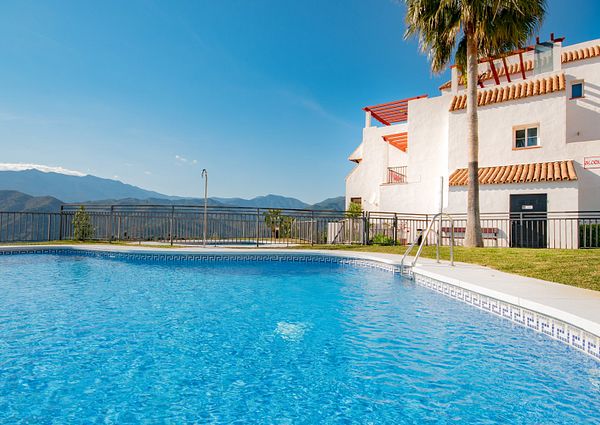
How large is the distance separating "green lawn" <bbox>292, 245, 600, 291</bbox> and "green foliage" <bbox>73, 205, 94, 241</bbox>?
13710mm

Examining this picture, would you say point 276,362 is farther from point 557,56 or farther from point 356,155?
point 356,155

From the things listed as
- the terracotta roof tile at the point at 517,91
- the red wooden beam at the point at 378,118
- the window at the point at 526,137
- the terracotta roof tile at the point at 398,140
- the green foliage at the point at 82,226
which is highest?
the red wooden beam at the point at 378,118

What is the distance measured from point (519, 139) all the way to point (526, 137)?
28cm

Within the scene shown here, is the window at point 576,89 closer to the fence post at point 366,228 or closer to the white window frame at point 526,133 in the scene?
the white window frame at point 526,133

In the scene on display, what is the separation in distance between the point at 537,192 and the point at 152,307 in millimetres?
14256

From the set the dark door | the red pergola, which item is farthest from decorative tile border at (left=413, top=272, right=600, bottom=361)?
the red pergola

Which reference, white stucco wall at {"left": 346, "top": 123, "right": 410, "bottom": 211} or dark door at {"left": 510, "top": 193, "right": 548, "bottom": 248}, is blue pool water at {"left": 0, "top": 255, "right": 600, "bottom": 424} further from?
white stucco wall at {"left": 346, "top": 123, "right": 410, "bottom": 211}

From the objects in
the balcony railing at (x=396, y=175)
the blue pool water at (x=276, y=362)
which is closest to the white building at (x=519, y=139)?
the balcony railing at (x=396, y=175)

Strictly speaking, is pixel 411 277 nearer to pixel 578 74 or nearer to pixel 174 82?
pixel 578 74

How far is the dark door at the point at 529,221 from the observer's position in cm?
1309

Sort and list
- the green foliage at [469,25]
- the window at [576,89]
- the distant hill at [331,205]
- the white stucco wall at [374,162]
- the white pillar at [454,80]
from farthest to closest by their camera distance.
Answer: the distant hill at [331,205] → the white stucco wall at [374,162] → the white pillar at [454,80] → the window at [576,89] → the green foliage at [469,25]

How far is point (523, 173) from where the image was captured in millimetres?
13664

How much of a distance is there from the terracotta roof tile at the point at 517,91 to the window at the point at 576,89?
6.49 ft

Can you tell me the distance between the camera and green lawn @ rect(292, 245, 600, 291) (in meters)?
6.18
